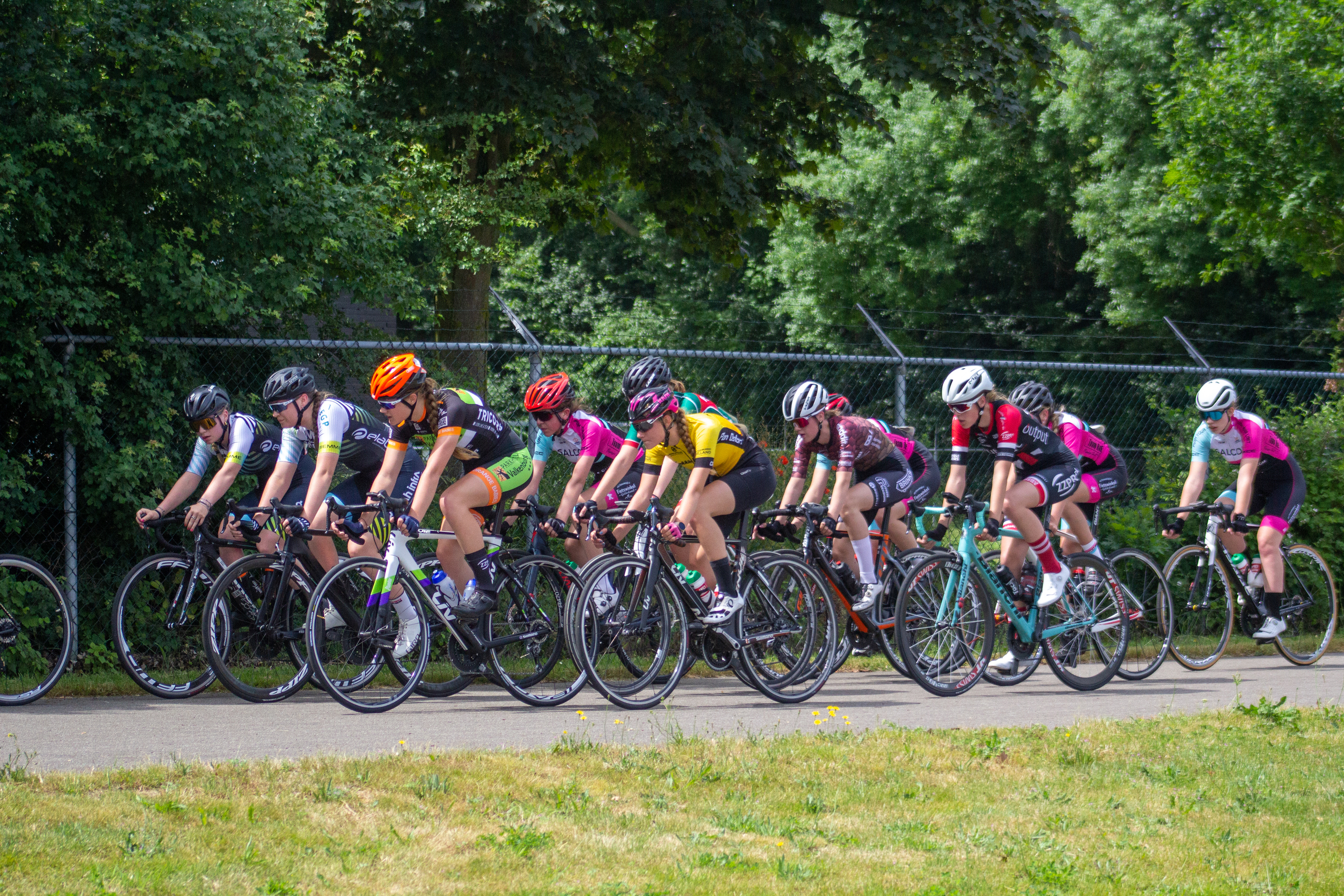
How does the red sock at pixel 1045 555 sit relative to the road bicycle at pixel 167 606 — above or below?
above

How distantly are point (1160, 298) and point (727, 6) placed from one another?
17906 mm

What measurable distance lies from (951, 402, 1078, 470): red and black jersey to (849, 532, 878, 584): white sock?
80 cm

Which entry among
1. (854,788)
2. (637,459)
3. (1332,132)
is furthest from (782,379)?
(854,788)

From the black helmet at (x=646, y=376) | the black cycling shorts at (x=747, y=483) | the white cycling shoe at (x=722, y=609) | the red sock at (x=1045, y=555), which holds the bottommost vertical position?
the white cycling shoe at (x=722, y=609)

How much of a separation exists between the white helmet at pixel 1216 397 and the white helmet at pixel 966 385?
98.7 inches

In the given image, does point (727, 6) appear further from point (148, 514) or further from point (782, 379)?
point (782, 379)

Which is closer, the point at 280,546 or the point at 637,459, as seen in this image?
the point at 280,546

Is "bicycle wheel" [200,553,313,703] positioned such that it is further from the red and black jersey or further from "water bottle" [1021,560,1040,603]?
"water bottle" [1021,560,1040,603]

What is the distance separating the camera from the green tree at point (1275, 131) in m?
14.7

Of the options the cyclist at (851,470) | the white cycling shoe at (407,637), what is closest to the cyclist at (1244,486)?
the cyclist at (851,470)

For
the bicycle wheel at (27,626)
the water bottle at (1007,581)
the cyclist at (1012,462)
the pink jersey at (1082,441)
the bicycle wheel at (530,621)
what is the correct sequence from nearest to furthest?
the bicycle wheel at (27,626) < the bicycle wheel at (530,621) < the cyclist at (1012,462) < the water bottle at (1007,581) < the pink jersey at (1082,441)

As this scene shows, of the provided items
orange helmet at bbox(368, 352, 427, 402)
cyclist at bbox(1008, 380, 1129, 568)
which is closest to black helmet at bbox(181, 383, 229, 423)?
orange helmet at bbox(368, 352, 427, 402)

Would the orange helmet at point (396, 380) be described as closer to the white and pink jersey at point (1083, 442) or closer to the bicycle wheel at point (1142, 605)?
the bicycle wheel at point (1142, 605)

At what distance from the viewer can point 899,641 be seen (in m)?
8.52
